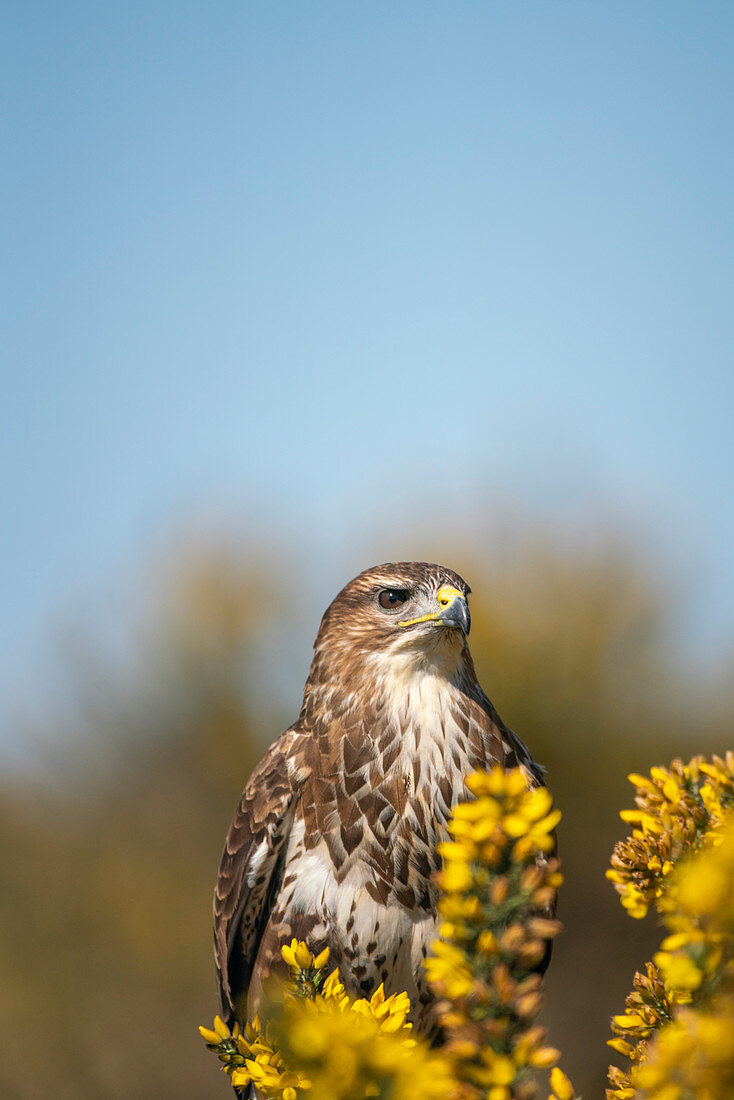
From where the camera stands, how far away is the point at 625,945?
10891mm

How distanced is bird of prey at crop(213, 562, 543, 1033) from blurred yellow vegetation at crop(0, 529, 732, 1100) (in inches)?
301

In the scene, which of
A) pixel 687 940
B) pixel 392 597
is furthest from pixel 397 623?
pixel 687 940

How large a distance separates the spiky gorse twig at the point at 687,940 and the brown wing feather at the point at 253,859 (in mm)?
2075

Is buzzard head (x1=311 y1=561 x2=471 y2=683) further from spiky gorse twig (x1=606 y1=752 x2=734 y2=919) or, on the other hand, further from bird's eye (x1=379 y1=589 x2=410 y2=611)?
spiky gorse twig (x1=606 y1=752 x2=734 y2=919)

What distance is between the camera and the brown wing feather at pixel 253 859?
11.9 ft

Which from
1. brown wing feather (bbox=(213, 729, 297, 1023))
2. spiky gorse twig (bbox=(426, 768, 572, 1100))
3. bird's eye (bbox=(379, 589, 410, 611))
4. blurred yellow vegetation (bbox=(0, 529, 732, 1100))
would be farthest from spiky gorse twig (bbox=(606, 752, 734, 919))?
blurred yellow vegetation (bbox=(0, 529, 732, 1100))

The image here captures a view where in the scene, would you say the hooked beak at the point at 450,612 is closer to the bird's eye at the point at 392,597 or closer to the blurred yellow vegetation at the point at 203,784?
the bird's eye at the point at 392,597

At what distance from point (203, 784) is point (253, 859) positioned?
31.6ft

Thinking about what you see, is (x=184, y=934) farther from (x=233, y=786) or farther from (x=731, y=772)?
(x=731, y=772)

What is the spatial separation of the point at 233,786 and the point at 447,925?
12048mm

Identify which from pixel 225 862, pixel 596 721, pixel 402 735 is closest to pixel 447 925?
pixel 402 735

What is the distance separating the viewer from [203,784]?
1284 cm

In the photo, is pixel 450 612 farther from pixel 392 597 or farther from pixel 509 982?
pixel 509 982

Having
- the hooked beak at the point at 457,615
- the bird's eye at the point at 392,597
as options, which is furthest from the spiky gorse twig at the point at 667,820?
the bird's eye at the point at 392,597
